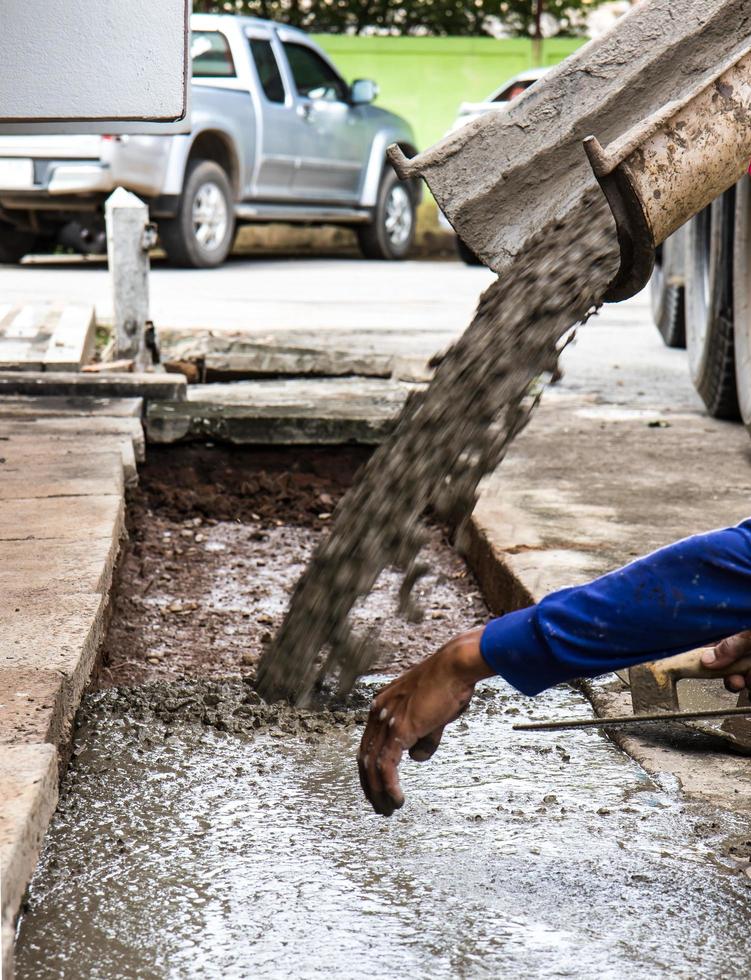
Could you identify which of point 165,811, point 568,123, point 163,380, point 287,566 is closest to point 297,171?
point 163,380

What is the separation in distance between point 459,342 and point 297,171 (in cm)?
1088

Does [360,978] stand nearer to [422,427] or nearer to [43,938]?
[43,938]

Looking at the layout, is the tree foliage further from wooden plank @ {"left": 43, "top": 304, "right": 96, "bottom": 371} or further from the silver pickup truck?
wooden plank @ {"left": 43, "top": 304, "right": 96, "bottom": 371}

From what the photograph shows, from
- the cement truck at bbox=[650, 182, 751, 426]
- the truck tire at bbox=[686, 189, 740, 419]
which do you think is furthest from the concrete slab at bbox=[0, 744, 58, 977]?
the truck tire at bbox=[686, 189, 740, 419]

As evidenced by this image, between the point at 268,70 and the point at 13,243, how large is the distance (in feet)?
9.41

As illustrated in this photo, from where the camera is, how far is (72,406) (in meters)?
5.34

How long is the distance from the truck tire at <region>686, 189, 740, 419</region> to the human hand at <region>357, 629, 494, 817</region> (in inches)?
138

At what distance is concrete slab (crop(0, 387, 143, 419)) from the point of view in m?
5.15

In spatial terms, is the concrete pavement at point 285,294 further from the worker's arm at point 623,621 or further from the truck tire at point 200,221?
the worker's arm at point 623,621

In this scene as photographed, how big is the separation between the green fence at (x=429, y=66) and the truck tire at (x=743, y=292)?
41.7 ft

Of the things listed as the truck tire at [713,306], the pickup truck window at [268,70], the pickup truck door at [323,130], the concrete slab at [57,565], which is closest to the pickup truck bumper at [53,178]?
the pickup truck window at [268,70]

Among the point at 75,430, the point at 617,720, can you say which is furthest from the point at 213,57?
the point at 617,720

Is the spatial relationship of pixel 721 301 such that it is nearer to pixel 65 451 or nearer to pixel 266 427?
pixel 266 427

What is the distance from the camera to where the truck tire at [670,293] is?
6891 mm
